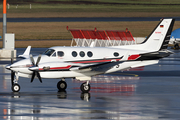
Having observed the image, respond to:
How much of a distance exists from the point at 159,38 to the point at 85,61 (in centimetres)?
480

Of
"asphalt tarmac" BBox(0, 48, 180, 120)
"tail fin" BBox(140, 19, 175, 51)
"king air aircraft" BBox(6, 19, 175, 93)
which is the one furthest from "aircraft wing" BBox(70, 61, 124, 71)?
"tail fin" BBox(140, 19, 175, 51)

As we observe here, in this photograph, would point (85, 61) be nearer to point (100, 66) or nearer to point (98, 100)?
point (100, 66)

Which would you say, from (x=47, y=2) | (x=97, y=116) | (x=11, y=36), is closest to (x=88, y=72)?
(x=97, y=116)

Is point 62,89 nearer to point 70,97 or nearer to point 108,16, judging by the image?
point 70,97

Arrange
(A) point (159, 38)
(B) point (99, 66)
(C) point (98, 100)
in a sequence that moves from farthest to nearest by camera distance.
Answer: (A) point (159, 38) < (B) point (99, 66) < (C) point (98, 100)

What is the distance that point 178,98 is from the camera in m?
17.5

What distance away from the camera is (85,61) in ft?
66.8

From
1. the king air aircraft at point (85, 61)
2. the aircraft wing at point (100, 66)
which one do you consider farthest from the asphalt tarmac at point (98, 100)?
the aircraft wing at point (100, 66)

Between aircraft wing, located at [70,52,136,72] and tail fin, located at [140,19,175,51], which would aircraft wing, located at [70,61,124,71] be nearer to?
aircraft wing, located at [70,52,136,72]

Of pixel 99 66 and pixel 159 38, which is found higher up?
pixel 159 38

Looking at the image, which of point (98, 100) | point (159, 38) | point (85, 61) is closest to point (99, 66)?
point (85, 61)

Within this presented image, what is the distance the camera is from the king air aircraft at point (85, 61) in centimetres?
1895

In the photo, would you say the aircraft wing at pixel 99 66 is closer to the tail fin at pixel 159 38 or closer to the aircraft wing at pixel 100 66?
the aircraft wing at pixel 100 66

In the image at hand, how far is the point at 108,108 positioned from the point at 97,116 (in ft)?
5.32
